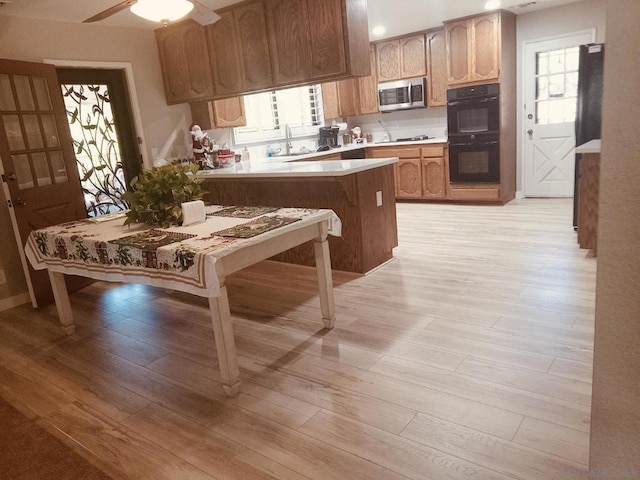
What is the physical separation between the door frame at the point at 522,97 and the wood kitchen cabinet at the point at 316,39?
3164mm

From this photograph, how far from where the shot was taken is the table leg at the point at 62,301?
299cm

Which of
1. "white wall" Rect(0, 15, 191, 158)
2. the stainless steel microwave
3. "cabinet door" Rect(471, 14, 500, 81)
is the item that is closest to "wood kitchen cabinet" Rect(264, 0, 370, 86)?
"white wall" Rect(0, 15, 191, 158)

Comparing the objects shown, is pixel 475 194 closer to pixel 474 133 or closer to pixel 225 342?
pixel 474 133

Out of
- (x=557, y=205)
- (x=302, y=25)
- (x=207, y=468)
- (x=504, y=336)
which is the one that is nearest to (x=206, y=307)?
(x=207, y=468)

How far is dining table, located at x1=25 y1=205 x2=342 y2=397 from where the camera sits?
6.69 feet

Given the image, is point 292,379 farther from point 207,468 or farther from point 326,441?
point 207,468

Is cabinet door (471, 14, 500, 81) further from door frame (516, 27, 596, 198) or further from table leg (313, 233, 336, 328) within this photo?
table leg (313, 233, 336, 328)

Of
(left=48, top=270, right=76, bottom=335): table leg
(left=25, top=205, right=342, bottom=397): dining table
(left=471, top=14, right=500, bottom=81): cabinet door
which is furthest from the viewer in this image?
(left=471, top=14, right=500, bottom=81): cabinet door

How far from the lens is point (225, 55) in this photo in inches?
171

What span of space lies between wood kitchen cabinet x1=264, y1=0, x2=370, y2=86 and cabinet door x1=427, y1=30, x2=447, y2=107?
9.11 ft

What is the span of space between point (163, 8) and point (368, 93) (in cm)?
489

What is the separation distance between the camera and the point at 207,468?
175 centimetres

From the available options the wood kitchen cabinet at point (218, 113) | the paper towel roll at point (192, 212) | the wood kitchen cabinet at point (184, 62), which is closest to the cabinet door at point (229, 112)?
the wood kitchen cabinet at point (218, 113)

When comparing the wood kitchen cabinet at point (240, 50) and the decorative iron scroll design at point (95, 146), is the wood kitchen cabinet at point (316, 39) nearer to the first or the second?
the wood kitchen cabinet at point (240, 50)
